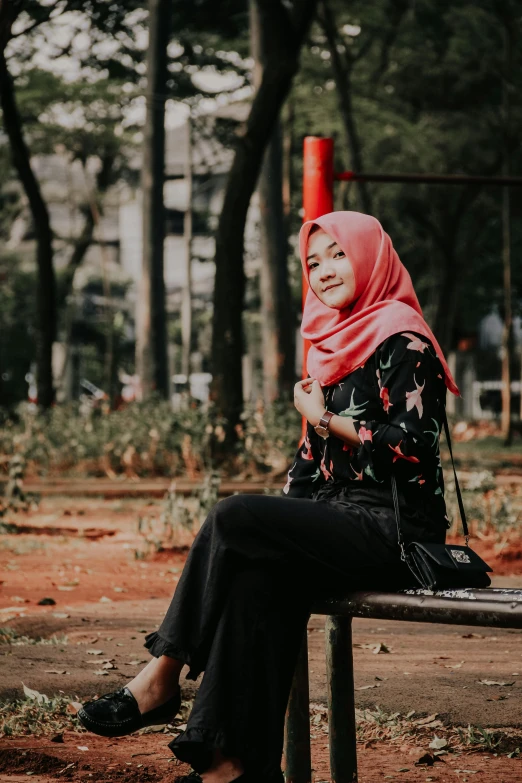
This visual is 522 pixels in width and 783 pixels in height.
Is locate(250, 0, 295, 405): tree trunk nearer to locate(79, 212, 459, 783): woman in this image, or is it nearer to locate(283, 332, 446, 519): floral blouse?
locate(79, 212, 459, 783): woman

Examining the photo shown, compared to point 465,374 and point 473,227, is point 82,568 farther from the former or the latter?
point 465,374

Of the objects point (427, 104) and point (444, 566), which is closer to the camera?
point (444, 566)

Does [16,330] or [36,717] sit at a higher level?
[16,330]

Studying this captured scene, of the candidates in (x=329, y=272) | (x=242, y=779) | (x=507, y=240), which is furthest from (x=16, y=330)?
(x=242, y=779)

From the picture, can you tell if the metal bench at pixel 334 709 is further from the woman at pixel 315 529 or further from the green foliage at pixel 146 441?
the green foliage at pixel 146 441

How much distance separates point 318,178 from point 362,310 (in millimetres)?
1269

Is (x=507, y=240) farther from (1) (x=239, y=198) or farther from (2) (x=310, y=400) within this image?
(2) (x=310, y=400)

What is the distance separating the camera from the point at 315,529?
3.17 meters

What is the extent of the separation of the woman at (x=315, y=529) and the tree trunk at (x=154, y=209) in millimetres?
15486

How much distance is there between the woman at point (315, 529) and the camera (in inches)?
119

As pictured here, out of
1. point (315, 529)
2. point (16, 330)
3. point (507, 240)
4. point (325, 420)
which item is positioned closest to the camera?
point (315, 529)

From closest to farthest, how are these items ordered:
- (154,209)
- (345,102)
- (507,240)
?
(154,209) < (345,102) < (507,240)

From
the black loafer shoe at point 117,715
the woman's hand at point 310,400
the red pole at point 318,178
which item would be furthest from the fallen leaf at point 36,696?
the red pole at point 318,178

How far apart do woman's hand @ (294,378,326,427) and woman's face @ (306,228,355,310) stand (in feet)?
0.82
